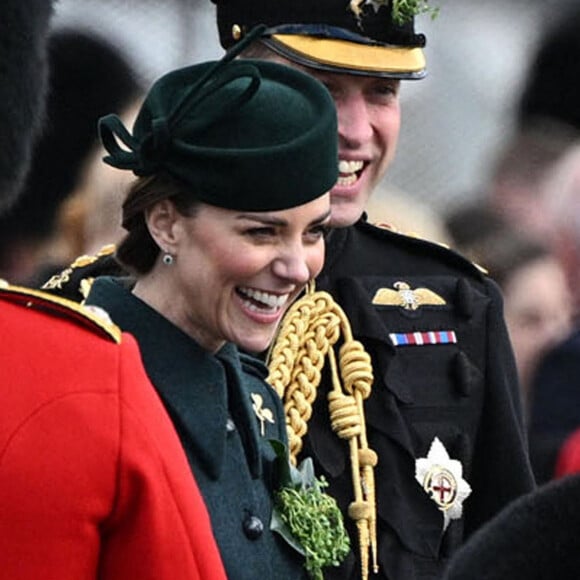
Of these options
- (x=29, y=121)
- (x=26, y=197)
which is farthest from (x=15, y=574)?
(x=26, y=197)

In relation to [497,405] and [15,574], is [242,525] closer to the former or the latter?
[15,574]

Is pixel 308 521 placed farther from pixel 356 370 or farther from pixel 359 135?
pixel 359 135

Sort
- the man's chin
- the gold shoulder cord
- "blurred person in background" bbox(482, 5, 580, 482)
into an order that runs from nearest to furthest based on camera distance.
Answer: the gold shoulder cord, the man's chin, "blurred person in background" bbox(482, 5, 580, 482)

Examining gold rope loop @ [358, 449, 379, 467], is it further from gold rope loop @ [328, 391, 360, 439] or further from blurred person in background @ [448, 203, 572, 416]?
blurred person in background @ [448, 203, 572, 416]

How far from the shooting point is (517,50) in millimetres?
6441

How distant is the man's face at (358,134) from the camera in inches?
190

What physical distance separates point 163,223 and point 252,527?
50cm

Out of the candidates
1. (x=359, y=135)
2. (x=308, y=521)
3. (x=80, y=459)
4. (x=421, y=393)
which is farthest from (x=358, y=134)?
(x=80, y=459)

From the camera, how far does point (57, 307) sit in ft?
10.6

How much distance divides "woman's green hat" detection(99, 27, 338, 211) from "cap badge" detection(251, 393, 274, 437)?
0.42 metres

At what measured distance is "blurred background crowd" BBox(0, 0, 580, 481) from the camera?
5723 mm

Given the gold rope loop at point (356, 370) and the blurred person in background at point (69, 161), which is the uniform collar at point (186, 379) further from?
the blurred person in background at point (69, 161)

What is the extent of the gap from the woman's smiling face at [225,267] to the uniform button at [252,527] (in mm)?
287

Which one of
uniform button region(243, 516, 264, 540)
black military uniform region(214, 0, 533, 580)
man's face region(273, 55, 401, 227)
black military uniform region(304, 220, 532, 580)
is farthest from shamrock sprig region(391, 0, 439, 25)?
uniform button region(243, 516, 264, 540)
